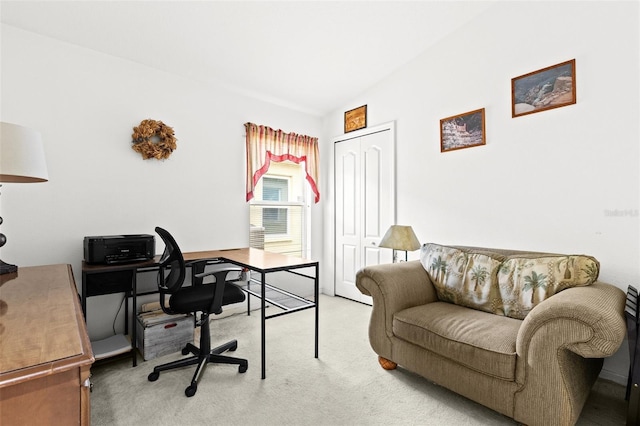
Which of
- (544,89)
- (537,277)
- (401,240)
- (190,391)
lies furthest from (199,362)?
(544,89)

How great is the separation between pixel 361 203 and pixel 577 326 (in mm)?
2579

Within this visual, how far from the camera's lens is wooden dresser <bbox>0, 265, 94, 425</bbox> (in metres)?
0.70

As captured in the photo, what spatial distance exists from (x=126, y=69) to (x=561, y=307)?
3606mm

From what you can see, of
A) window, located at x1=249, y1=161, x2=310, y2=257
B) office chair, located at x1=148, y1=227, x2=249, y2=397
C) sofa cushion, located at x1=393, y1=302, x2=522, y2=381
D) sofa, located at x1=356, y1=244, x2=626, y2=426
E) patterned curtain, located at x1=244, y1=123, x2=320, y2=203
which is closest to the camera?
sofa, located at x1=356, y1=244, x2=626, y2=426

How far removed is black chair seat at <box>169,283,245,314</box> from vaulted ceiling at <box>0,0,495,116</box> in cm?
203

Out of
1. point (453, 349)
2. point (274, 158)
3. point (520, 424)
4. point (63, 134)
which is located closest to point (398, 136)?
point (274, 158)

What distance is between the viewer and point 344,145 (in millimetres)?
4043

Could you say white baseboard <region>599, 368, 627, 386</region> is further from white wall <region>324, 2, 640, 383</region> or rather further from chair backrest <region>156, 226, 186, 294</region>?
chair backrest <region>156, 226, 186, 294</region>

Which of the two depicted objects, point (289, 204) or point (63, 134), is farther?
point (289, 204)

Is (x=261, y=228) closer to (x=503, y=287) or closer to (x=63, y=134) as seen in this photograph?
(x=63, y=134)

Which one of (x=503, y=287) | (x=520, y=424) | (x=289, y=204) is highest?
(x=289, y=204)

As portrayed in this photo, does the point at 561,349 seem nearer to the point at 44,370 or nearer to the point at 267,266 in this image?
the point at 267,266

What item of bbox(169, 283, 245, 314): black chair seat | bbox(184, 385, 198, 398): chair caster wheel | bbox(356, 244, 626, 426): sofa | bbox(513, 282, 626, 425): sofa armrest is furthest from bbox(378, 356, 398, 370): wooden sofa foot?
bbox(184, 385, 198, 398): chair caster wheel

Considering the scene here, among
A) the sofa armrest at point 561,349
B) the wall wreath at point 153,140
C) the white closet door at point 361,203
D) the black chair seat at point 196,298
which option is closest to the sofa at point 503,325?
the sofa armrest at point 561,349
